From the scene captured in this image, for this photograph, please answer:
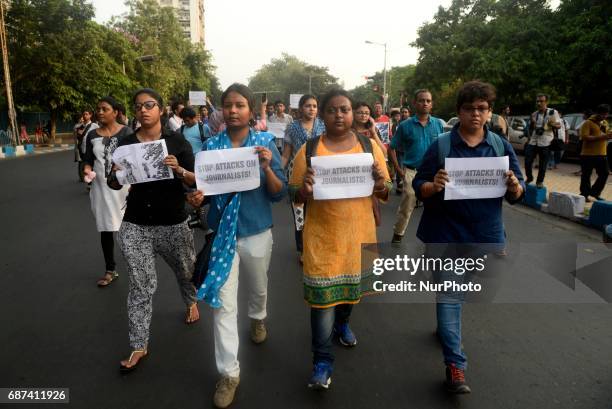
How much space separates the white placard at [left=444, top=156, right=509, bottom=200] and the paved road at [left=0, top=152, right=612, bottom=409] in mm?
1213

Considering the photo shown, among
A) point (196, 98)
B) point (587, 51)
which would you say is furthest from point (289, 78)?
point (196, 98)

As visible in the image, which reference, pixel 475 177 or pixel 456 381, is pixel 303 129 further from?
pixel 456 381

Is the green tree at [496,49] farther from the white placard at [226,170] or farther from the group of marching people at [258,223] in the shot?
the white placard at [226,170]

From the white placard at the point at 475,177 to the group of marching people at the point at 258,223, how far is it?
6cm

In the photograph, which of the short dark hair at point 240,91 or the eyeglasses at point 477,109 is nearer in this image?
the eyeglasses at point 477,109

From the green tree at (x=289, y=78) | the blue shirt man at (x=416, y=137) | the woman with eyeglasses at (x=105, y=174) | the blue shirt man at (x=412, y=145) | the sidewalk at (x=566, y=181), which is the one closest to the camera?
the woman with eyeglasses at (x=105, y=174)

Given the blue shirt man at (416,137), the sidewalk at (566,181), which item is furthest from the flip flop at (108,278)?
the sidewalk at (566,181)

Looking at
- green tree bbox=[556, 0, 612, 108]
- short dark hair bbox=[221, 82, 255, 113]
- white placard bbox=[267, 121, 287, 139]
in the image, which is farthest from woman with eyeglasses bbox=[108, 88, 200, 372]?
green tree bbox=[556, 0, 612, 108]

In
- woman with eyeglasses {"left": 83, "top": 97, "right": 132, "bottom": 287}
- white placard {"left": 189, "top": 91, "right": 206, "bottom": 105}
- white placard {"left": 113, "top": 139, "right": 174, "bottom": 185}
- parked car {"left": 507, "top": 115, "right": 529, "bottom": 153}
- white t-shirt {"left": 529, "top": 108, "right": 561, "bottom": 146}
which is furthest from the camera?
parked car {"left": 507, "top": 115, "right": 529, "bottom": 153}

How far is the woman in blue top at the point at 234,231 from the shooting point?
2.80 m

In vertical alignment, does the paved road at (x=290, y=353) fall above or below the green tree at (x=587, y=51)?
below

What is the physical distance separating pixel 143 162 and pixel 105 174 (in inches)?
34.2

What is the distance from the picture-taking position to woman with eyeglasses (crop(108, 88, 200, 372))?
3.15 metres

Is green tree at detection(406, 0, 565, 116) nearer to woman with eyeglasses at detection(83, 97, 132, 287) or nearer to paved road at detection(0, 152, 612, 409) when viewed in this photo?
paved road at detection(0, 152, 612, 409)
